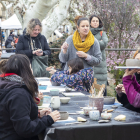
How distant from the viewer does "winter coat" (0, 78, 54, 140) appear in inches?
77.4

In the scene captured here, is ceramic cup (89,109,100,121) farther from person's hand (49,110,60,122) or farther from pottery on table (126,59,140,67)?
pottery on table (126,59,140,67)

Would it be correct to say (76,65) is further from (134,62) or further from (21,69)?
(21,69)

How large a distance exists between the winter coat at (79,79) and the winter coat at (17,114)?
1.62 meters

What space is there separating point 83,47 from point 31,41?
1.32m

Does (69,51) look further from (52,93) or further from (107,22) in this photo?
(107,22)

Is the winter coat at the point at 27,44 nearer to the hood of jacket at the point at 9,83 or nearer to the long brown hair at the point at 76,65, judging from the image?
the long brown hair at the point at 76,65

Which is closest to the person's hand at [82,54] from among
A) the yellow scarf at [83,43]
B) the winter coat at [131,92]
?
the yellow scarf at [83,43]

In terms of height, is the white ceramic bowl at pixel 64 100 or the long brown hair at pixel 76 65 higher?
the long brown hair at pixel 76 65

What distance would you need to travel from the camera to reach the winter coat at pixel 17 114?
6.45ft

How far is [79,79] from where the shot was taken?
3.71 meters

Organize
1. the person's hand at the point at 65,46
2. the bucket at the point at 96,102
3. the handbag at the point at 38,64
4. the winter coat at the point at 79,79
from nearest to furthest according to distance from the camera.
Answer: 1. the bucket at the point at 96,102
2. the winter coat at the point at 79,79
3. the person's hand at the point at 65,46
4. the handbag at the point at 38,64

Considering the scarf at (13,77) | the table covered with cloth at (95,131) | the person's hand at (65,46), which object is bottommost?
the table covered with cloth at (95,131)

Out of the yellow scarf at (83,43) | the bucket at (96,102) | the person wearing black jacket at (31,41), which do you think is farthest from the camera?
the person wearing black jacket at (31,41)

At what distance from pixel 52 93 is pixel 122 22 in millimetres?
5193
